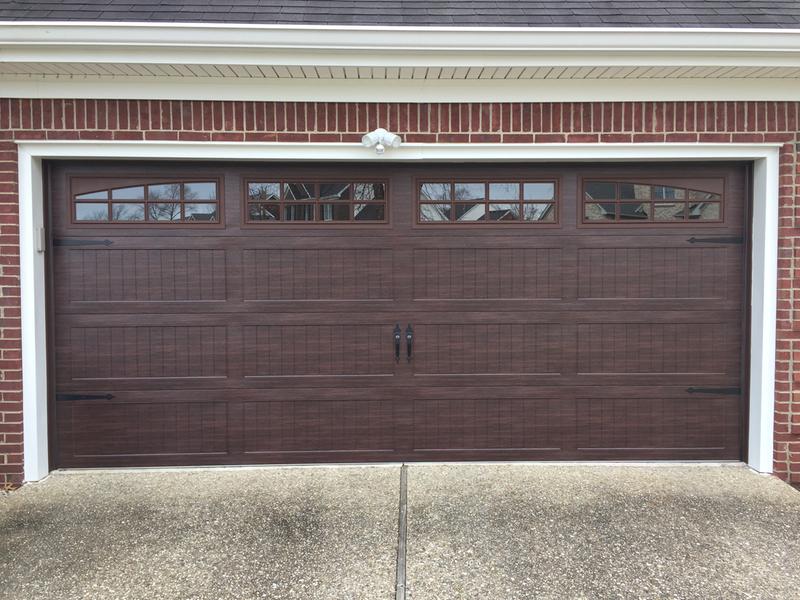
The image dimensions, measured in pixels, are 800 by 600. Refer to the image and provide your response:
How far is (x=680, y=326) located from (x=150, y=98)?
4.10 metres

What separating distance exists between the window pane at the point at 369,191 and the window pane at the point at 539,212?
1058mm

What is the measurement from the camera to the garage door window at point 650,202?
3.66m

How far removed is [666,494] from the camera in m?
3.23

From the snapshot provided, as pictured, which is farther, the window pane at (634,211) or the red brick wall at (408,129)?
the window pane at (634,211)

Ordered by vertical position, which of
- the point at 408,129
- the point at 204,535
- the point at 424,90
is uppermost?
the point at 424,90

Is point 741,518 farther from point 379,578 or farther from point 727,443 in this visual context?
point 379,578

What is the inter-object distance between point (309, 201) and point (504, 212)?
4.73ft

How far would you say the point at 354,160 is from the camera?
3551 millimetres

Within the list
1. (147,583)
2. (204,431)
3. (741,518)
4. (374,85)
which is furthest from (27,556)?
(741,518)

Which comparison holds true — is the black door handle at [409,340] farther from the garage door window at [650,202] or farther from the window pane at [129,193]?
the window pane at [129,193]

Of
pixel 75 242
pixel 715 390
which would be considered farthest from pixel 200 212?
pixel 715 390

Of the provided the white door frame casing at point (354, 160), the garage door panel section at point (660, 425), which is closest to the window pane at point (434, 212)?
the white door frame casing at point (354, 160)

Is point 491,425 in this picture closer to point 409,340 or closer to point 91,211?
point 409,340

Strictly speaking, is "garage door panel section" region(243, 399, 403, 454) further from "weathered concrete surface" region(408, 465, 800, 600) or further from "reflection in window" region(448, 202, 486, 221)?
"reflection in window" region(448, 202, 486, 221)
